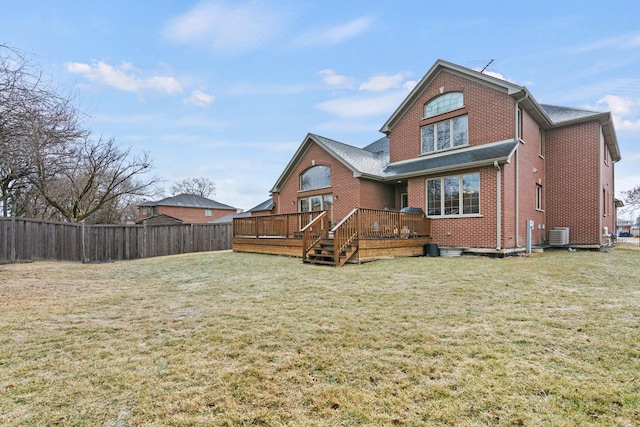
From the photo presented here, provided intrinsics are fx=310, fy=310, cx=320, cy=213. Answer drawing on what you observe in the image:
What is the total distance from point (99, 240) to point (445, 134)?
15.8 metres

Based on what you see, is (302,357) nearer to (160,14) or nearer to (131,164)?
(160,14)

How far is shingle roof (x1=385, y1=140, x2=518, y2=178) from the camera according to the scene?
1074cm

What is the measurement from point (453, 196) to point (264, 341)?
1044 centimetres

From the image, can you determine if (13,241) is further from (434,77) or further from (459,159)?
(434,77)

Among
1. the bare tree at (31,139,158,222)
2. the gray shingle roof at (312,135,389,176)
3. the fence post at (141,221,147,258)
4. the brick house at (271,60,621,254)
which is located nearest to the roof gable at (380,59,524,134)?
the brick house at (271,60,621,254)

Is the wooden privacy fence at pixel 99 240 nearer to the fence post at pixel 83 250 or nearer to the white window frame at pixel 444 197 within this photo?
the fence post at pixel 83 250

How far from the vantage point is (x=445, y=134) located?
1325cm

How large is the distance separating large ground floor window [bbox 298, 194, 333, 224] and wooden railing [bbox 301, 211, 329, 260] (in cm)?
406

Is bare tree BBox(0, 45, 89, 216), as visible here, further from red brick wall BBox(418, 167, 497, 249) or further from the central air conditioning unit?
the central air conditioning unit

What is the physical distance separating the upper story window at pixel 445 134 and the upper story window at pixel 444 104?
48 cm

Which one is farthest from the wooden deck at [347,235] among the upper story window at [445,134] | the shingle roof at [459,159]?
the upper story window at [445,134]

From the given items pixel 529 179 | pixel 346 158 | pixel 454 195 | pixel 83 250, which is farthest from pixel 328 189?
pixel 83 250

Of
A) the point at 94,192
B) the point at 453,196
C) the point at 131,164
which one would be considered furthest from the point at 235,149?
the point at 453,196

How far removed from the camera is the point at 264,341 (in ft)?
11.1
